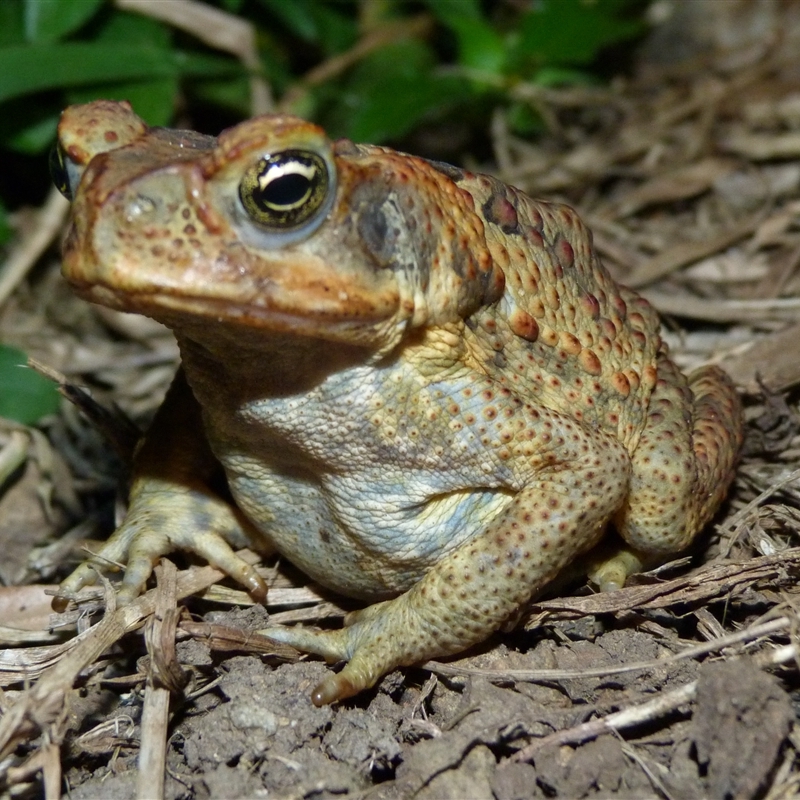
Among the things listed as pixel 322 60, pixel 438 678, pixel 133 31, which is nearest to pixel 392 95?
pixel 322 60

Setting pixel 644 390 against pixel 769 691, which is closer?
pixel 769 691

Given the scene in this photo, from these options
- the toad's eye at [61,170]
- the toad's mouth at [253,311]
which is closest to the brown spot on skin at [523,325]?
the toad's mouth at [253,311]

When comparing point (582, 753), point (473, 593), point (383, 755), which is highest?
point (473, 593)

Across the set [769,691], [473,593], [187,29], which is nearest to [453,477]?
[473,593]

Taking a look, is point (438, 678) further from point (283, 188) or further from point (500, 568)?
point (283, 188)

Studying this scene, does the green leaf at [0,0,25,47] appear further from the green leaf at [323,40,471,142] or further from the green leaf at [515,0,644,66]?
the green leaf at [515,0,644,66]

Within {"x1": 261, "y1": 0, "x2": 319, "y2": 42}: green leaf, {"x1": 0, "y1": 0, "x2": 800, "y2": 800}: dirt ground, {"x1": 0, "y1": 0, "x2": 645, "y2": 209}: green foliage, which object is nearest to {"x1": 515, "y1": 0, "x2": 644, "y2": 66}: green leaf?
{"x1": 0, "y1": 0, "x2": 645, "y2": 209}: green foliage

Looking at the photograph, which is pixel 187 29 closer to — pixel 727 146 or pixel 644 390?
pixel 727 146
